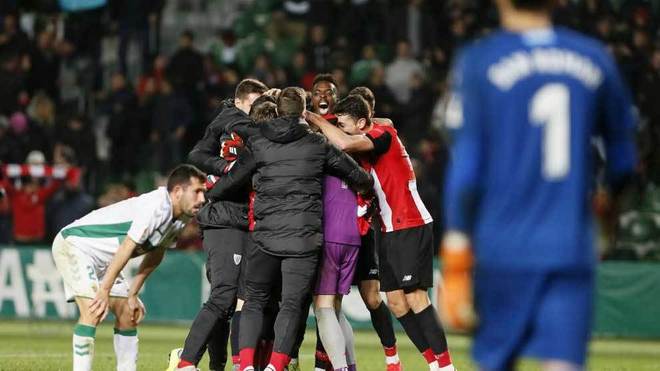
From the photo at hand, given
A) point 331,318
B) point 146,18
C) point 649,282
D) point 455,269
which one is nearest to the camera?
point 455,269

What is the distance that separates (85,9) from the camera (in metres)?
23.1

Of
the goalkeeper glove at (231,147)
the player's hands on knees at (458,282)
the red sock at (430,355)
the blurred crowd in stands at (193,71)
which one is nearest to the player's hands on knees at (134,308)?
the goalkeeper glove at (231,147)

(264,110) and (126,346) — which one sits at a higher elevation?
(264,110)

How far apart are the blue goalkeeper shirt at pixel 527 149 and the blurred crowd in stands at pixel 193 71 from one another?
543 inches

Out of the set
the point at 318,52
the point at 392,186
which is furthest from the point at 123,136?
the point at 392,186

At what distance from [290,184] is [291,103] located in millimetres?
568

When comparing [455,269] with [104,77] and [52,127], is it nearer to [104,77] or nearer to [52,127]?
[52,127]

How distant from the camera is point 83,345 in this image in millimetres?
8930

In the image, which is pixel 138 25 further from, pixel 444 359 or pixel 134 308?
pixel 444 359

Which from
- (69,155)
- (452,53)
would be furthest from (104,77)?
(452,53)

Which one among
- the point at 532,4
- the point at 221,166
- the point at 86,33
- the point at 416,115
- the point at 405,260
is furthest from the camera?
the point at 86,33

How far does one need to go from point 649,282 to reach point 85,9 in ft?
37.0

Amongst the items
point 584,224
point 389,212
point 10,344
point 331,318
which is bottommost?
point 10,344

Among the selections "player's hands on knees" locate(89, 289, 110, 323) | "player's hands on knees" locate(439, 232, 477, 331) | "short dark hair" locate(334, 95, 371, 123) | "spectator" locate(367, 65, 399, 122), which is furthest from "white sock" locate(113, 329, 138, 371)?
"spectator" locate(367, 65, 399, 122)
